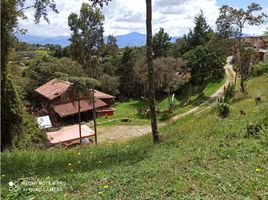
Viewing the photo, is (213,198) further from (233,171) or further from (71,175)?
(71,175)

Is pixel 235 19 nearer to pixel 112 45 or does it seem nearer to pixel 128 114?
pixel 128 114

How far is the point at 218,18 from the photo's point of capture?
91.1 ft

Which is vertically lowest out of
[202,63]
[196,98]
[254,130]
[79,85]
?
[196,98]

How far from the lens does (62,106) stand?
1391 inches

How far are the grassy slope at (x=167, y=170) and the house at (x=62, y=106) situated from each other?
2545 centimetres

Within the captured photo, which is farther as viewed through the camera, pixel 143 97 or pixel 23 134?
pixel 143 97

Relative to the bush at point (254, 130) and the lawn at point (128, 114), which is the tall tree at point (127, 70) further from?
the bush at point (254, 130)

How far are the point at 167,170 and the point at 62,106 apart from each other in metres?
30.4

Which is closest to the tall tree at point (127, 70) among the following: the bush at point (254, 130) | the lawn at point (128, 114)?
the lawn at point (128, 114)

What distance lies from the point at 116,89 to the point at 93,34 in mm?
13853

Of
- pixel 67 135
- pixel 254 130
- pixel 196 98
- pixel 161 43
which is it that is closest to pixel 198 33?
pixel 161 43

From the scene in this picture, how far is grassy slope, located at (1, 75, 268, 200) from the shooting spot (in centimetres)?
502

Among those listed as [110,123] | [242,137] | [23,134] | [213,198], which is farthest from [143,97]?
[213,198]

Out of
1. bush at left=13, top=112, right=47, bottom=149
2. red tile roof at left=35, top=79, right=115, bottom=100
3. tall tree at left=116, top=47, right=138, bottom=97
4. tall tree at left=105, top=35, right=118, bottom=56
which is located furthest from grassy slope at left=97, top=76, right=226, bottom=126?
bush at left=13, top=112, right=47, bottom=149
